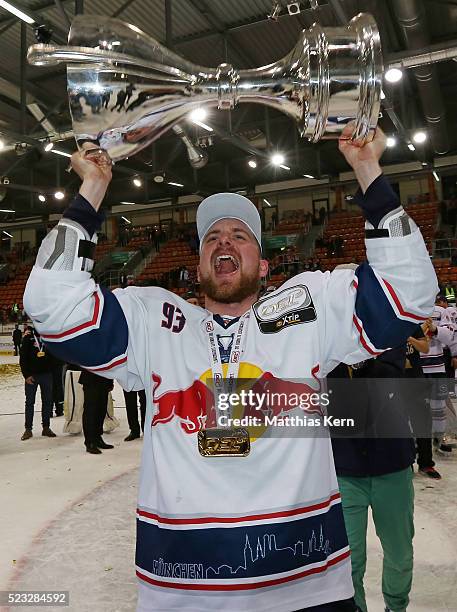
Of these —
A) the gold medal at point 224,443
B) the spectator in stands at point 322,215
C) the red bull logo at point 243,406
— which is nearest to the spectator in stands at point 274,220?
the spectator in stands at point 322,215

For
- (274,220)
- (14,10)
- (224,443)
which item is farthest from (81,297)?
(274,220)

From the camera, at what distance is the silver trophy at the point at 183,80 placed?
3.35 feet

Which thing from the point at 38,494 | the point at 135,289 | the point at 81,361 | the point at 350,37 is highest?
the point at 350,37

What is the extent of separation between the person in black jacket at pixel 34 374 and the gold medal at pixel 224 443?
5325mm

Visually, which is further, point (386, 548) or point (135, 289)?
point (386, 548)

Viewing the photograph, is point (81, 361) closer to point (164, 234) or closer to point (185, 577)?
point (185, 577)

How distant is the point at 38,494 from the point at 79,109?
377cm

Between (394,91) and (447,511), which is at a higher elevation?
(394,91)

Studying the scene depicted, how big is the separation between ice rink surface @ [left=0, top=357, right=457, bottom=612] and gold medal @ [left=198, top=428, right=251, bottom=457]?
170cm

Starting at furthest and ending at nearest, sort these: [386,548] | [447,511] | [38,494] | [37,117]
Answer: [37,117], [38,494], [447,511], [386,548]

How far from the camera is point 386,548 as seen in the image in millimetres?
2066

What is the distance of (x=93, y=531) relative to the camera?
3.27m

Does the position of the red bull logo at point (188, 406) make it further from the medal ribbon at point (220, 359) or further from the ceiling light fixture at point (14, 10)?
the ceiling light fixture at point (14, 10)

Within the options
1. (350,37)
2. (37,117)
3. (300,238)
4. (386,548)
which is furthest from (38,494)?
(300,238)
